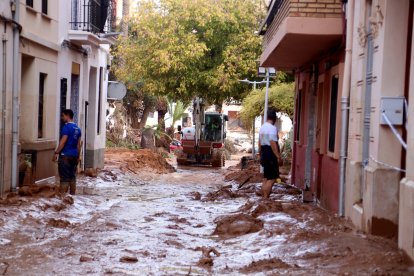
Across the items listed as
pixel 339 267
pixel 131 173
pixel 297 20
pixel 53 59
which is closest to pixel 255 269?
pixel 339 267

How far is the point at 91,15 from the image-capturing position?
20078 millimetres

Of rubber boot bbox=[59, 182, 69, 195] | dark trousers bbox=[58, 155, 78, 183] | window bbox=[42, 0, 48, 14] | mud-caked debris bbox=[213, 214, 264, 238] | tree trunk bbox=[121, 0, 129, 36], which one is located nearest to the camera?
mud-caked debris bbox=[213, 214, 264, 238]

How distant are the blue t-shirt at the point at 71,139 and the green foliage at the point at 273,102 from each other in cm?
1456

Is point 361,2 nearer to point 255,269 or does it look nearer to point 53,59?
point 255,269

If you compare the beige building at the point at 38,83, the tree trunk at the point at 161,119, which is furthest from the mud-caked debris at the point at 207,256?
the tree trunk at the point at 161,119

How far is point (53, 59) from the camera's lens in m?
17.2

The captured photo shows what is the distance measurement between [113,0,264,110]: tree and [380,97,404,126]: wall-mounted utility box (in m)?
22.6

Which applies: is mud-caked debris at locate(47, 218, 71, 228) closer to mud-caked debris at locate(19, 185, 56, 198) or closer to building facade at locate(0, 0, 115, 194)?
mud-caked debris at locate(19, 185, 56, 198)

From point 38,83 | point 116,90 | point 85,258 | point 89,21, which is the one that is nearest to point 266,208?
point 85,258

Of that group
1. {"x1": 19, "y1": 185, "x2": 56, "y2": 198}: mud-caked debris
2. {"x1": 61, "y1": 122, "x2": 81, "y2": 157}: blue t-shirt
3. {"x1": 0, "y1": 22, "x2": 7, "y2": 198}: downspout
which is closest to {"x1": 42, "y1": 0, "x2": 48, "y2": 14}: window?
{"x1": 0, "y1": 22, "x2": 7, "y2": 198}: downspout

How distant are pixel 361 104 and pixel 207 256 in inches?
125

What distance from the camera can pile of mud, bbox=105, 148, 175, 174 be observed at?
2470 cm

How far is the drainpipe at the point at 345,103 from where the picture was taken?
1067cm

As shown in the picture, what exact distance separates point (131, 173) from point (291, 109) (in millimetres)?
7167
